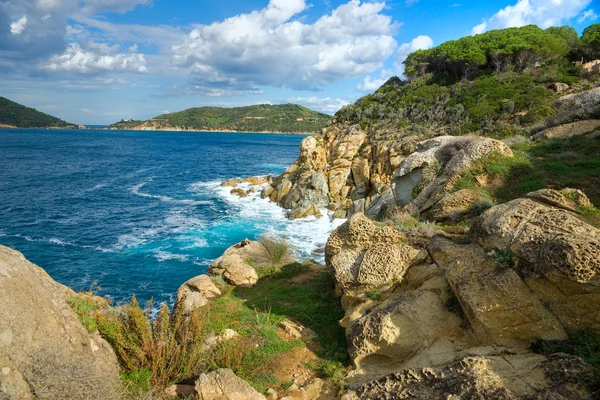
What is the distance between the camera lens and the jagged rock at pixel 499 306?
6043 mm

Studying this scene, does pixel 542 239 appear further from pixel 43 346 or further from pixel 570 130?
pixel 570 130

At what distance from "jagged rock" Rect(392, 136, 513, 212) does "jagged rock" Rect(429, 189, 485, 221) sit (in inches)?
36.2

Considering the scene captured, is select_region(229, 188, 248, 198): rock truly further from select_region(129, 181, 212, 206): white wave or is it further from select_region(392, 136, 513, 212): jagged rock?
select_region(392, 136, 513, 212): jagged rock

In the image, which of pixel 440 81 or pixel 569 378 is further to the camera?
pixel 440 81

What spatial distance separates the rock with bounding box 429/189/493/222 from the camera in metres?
11.3

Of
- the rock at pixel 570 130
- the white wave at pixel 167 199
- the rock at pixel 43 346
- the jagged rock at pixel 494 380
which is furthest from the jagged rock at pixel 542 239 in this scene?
the white wave at pixel 167 199

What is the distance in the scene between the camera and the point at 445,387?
5.41 metres

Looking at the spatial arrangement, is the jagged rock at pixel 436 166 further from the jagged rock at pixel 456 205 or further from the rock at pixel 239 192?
the rock at pixel 239 192

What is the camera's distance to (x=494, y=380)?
5027mm

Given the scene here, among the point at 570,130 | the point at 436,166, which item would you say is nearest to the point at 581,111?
the point at 570,130

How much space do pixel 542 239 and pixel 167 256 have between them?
20677mm

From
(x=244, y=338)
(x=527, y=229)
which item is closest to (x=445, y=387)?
(x=527, y=229)

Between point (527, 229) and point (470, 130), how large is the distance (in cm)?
2703

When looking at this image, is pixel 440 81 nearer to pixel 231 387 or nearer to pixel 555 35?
pixel 555 35
